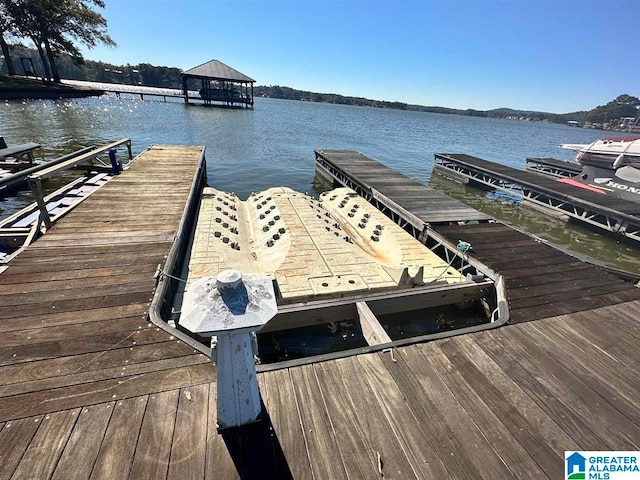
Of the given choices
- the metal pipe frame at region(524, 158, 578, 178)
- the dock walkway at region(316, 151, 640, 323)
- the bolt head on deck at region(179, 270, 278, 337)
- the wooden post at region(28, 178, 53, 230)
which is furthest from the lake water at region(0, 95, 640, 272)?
the bolt head on deck at region(179, 270, 278, 337)

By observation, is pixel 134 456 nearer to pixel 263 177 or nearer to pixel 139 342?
pixel 139 342

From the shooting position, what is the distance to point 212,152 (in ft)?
114

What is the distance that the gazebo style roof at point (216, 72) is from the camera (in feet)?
241

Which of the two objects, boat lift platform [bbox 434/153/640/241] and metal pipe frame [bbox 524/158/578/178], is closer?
boat lift platform [bbox 434/153/640/241]

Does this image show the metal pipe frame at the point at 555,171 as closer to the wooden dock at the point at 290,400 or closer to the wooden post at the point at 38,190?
the wooden dock at the point at 290,400

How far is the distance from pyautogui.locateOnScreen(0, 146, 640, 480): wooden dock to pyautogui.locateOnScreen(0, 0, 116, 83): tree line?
9460 cm

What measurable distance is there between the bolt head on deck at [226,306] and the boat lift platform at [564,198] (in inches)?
991

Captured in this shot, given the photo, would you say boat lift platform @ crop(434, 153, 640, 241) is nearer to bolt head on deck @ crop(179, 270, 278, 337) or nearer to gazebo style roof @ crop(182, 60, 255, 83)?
bolt head on deck @ crop(179, 270, 278, 337)

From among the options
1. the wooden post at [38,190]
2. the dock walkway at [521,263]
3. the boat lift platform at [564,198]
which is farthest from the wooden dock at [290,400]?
the boat lift platform at [564,198]

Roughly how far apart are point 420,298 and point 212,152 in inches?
1314

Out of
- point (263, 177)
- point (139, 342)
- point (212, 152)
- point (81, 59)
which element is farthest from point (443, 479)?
point (81, 59)

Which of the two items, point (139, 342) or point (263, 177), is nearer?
point (139, 342)

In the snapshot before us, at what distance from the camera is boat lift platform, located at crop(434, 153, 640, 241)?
61.3ft

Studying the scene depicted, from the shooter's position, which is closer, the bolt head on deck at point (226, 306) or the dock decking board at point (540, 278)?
the bolt head on deck at point (226, 306)
